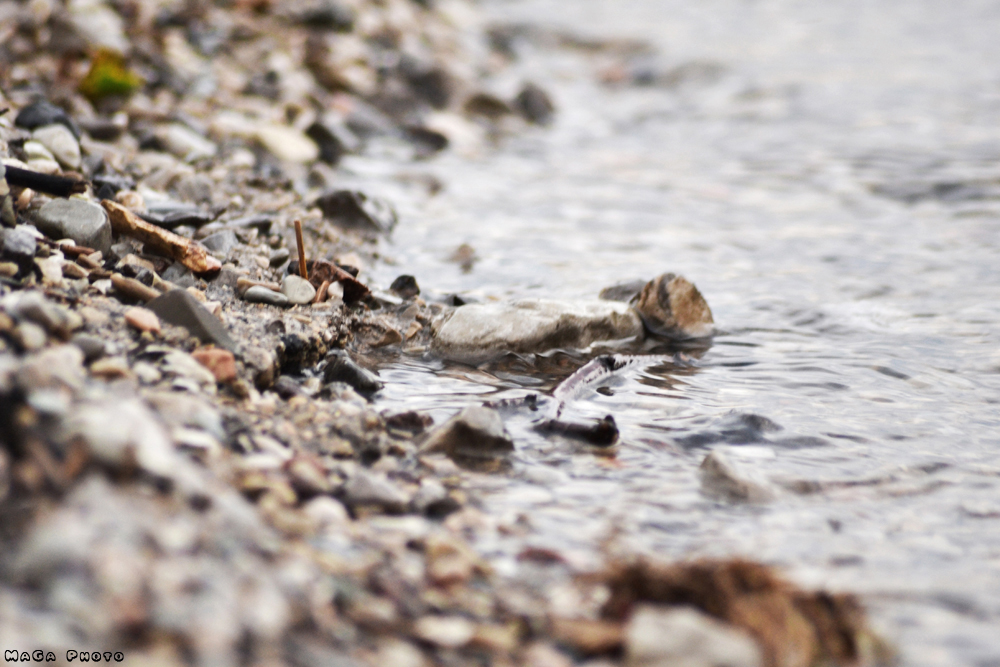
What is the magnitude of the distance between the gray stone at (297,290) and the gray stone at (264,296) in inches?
1.3

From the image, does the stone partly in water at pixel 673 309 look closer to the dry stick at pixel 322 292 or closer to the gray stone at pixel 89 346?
the dry stick at pixel 322 292

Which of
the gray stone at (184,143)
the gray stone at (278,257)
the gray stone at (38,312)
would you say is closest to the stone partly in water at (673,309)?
the gray stone at (278,257)

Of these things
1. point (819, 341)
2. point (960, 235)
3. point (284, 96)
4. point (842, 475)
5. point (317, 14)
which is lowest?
point (842, 475)

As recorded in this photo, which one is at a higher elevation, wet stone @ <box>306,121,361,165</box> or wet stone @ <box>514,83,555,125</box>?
wet stone @ <box>514,83,555,125</box>

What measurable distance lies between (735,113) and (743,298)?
4.27 m

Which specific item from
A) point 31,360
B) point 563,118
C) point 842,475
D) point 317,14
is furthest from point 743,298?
point 317,14

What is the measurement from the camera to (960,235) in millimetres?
4066

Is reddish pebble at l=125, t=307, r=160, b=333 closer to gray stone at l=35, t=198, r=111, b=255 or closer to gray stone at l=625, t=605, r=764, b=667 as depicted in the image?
gray stone at l=35, t=198, r=111, b=255

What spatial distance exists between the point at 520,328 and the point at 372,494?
1112 mm

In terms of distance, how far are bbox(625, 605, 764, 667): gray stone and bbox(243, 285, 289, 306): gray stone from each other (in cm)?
168

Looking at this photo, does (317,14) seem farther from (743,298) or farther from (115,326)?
(115,326)

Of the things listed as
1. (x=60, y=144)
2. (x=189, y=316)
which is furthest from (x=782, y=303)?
(x=60, y=144)

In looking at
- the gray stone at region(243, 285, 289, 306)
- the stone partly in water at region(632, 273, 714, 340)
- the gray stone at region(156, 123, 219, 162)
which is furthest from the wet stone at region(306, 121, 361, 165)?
the stone partly in water at region(632, 273, 714, 340)

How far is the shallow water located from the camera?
1.59m
